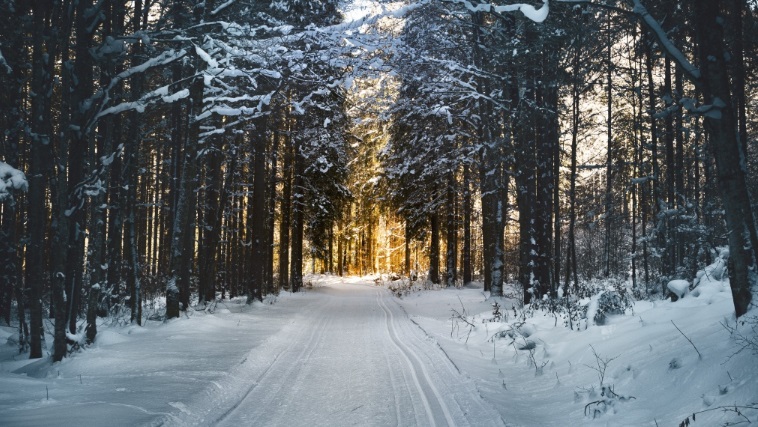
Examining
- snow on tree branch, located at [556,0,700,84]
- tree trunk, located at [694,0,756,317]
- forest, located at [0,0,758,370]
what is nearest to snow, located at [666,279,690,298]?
forest, located at [0,0,758,370]

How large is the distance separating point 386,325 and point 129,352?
21.7 feet

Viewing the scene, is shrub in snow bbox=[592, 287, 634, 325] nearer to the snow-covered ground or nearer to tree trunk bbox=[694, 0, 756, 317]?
the snow-covered ground

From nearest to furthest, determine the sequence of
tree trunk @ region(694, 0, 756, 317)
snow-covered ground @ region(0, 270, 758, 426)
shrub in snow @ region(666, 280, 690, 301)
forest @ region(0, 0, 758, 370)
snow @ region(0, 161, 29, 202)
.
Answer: snow-covered ground @ region(0, 270, 758, 426)
tree trunk @ region(694, 0, 756, 317)
snow @ region(0, 161, 29, 202)
forest @ region(0, 0, 758, 370)
shrub in snow @ region(666, 280, 690, 301)

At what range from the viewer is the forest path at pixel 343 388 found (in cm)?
537

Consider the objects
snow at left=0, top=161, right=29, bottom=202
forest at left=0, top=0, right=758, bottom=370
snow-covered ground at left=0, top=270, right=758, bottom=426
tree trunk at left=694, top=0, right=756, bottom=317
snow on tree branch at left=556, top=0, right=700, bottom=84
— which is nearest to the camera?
snow-covered ground at left=0, top=270, right=758, bottom=426

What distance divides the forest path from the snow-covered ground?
2 cm

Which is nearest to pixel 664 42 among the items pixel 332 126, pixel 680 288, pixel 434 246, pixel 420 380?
pixel 680 288

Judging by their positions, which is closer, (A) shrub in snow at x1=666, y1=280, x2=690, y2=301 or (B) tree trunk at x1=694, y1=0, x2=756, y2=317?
(B) tree trunk at x1=694, y1=0, x2=756, y2=317

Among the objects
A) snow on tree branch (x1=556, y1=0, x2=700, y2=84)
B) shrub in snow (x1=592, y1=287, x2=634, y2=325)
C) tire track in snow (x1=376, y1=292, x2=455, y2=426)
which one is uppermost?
snow on tree branch (x1=556, y1=0, x2=700, y2=84)

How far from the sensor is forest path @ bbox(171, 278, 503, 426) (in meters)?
5.37

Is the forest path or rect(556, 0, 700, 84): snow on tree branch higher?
rect(556, 0, 700, 84): snow on tree branch

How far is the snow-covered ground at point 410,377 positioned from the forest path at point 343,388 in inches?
0.9

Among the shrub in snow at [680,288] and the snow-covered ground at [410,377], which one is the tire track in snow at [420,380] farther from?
the shrub in snow at [680,288]

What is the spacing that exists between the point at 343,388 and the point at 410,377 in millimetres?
1100
